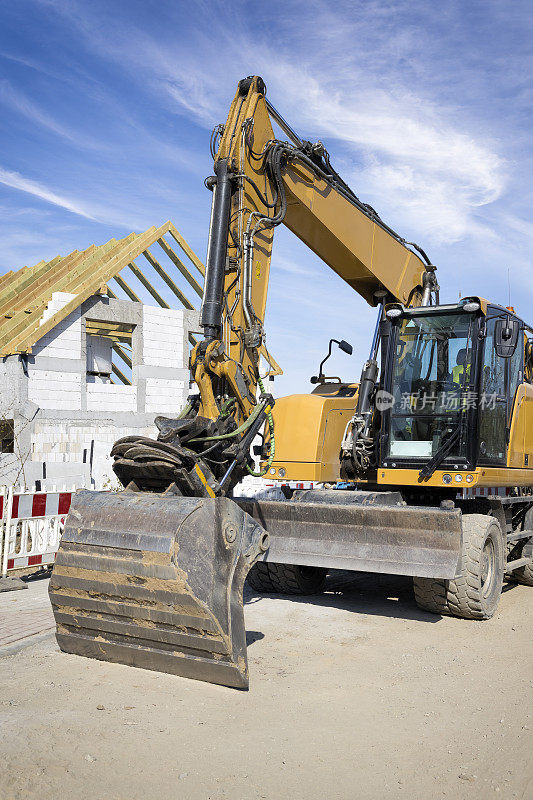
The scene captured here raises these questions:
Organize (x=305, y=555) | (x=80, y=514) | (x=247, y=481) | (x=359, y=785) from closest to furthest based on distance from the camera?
(x=359, y=785)
(x=80, y=514)
(x=305, y=555)
(x=247, y=481)

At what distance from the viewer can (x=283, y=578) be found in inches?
308

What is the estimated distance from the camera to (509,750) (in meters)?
3.99

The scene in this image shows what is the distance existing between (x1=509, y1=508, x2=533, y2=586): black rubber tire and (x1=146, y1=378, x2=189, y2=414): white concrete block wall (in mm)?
9788

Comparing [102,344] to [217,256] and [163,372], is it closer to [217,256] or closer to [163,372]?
[163,372]

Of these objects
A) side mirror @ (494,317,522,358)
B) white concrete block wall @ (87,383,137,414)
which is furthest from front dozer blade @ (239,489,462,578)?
white concrete block wall @ (87,383,137,414)

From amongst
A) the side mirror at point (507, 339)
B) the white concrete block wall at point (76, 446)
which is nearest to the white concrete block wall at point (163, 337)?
the white concrete block wall at point (76, 446)

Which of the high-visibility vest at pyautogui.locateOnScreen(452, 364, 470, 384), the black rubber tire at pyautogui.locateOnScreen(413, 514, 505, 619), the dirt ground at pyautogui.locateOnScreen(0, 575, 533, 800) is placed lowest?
the dirt ground at pyautogui.locateOnScreen(0, 575, 533, 800)

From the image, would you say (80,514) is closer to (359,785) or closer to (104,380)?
(359,785)

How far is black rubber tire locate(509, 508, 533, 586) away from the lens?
29.1ft

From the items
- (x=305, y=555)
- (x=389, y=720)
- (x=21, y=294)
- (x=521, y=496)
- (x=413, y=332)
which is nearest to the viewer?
(x=389, y=720)

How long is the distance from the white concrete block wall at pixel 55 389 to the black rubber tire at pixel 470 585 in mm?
10101

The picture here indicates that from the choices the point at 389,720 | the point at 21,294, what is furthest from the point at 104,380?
the point at 389,720

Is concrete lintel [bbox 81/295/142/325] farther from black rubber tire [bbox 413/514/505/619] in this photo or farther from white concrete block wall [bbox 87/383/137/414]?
black rubber tire [bbox 413/514/505/619]

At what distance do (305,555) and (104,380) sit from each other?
512 inches
